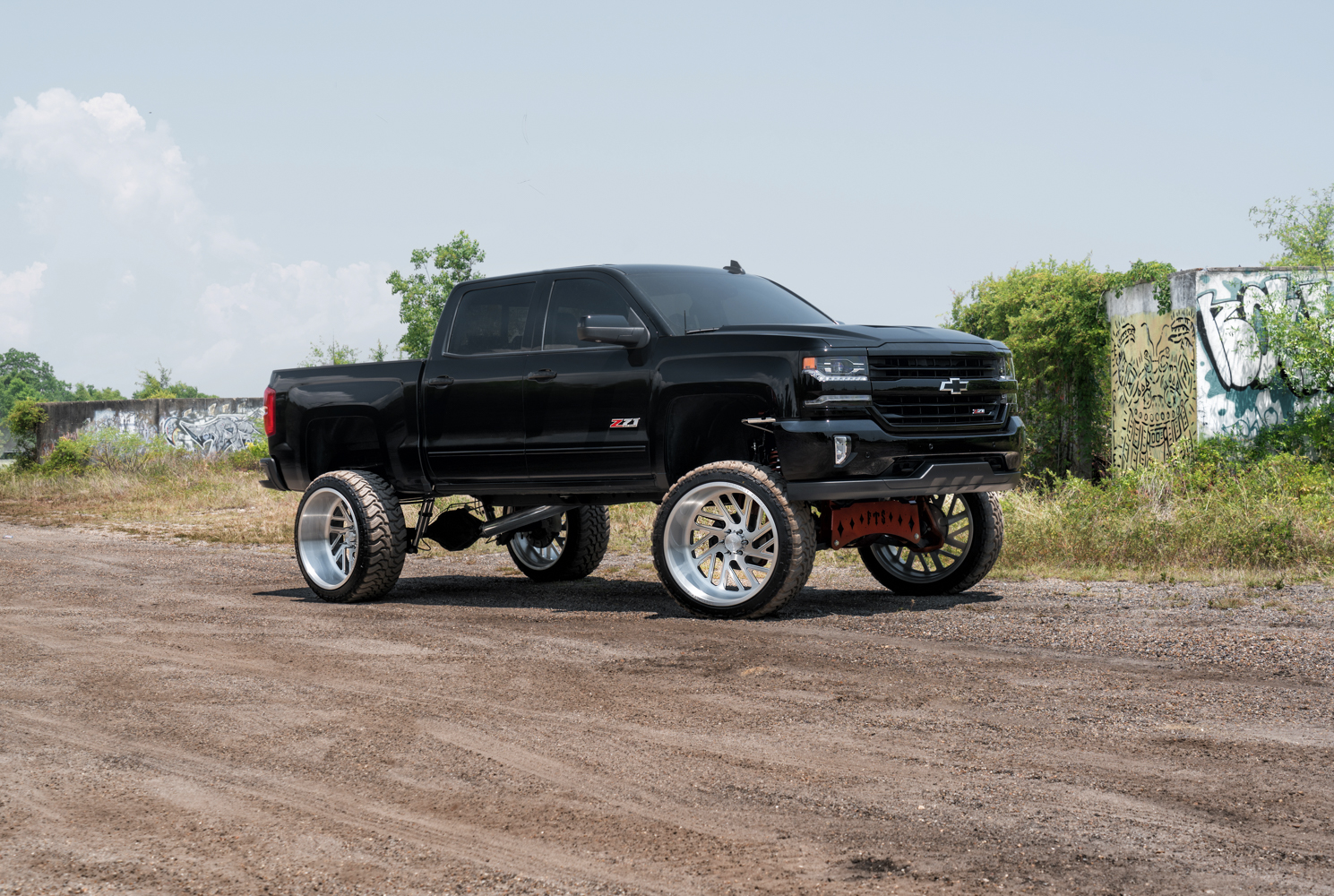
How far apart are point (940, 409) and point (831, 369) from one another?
946 millimetres

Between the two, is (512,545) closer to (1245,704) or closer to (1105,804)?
(1245,704)

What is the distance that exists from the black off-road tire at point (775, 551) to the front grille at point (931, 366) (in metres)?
0.97

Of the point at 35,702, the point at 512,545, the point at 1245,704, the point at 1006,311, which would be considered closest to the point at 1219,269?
the point at 1006,311

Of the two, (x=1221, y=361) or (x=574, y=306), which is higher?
(x=574, y=306)

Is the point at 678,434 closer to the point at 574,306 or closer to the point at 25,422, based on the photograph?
the point at 574,306

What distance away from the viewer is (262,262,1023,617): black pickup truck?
8.37 m

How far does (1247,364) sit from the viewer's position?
54.4 ft

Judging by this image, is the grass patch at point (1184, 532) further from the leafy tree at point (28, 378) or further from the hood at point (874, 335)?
the leafy tree at point (28, 378)

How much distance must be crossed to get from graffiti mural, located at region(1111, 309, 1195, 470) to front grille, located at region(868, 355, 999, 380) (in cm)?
892

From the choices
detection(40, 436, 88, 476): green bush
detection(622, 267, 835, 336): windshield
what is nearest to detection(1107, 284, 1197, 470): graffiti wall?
detection(622, 267, 835, 336): windshield

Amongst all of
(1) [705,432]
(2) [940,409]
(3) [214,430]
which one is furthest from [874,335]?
(3) [214,430]

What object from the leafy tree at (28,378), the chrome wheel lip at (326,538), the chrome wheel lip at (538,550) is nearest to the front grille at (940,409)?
the chrome wheel lip at (538,550)

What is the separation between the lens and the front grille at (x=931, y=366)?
27.8ft

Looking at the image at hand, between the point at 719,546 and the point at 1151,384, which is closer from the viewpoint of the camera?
the point at 719,546
